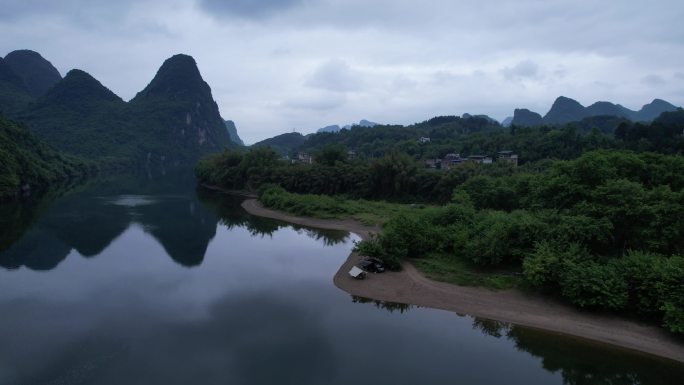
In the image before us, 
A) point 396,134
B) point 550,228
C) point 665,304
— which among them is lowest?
point 665,304

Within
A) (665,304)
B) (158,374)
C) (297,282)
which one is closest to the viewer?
(158,374)

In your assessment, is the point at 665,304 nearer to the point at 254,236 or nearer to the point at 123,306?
the point at 123,306

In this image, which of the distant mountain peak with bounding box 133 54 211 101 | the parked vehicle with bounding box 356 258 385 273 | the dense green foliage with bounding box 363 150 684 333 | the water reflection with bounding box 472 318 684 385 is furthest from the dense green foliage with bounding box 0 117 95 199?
the distant mountain peak with bounding box 133 54 211 101

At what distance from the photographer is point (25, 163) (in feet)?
192

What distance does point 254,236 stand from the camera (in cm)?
3666

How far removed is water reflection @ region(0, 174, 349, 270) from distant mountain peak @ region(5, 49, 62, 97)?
476ft

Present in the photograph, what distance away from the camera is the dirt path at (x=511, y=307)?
17000 mm

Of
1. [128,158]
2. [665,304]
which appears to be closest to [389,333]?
[665,304]

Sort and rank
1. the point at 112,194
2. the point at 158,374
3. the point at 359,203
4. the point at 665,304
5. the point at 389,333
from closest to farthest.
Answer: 1. the point at 158,374
2. the point at 665,304
3. the point at 389,333
4. the point at 359,203
5. the point at 112,194

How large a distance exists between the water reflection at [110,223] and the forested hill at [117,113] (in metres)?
58.1

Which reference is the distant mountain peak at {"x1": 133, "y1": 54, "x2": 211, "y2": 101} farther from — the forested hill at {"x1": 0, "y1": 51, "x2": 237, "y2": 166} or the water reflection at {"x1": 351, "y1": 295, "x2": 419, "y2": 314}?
the water reflection at {"x1": 351, "y1": 295, "x2": 419, "y2": 314}

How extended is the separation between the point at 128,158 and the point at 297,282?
108756mm

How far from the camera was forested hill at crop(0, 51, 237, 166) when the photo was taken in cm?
11800

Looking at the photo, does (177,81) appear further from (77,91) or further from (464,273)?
(464,273)
